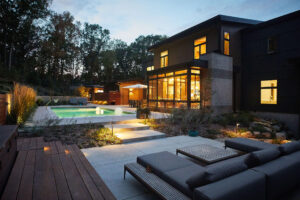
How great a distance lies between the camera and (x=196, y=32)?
11.7m

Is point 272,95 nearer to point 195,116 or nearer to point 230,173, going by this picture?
point 195,116

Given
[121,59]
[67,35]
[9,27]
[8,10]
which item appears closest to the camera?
[8,10]

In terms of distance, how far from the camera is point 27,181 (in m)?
1.91

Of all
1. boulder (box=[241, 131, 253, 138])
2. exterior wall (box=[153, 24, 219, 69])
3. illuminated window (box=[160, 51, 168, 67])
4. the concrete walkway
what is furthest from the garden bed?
illuminated window (box=[160, 51, 168, 67])

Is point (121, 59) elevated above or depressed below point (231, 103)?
above

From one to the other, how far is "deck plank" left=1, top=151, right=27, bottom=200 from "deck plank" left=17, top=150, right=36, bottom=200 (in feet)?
0.13

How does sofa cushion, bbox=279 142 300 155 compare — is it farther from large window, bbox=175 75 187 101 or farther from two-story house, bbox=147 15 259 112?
large window, bbox=175 75 187 101

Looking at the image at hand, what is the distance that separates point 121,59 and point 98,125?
116 ft

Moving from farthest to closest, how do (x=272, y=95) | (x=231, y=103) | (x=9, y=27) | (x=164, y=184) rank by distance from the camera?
1. (x=9, y=27)
2. (x=231, y=103)
3. (x=272, y=95)
4. (x=164, y=184)

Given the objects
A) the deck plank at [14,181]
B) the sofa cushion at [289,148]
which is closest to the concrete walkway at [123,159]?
the deck plank at [14,181]

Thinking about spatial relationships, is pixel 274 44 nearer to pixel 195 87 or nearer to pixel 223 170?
pixel 195 87

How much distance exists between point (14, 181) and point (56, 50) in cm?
2739

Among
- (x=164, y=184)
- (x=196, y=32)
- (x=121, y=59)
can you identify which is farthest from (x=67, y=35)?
(x=164, y=184)

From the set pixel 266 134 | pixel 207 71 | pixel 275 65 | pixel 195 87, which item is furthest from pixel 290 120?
pixel 195 87
